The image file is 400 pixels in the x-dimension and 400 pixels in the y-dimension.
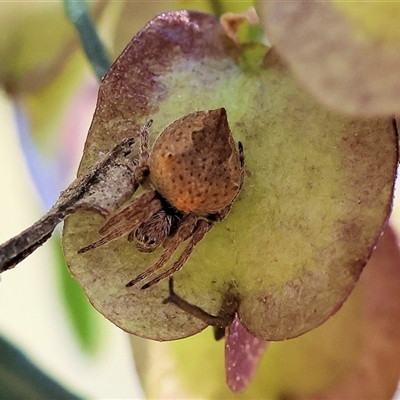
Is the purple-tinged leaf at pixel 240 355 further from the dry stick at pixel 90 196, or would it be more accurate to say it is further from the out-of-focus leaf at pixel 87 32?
the out-of-focus leaf at pixel 87 32

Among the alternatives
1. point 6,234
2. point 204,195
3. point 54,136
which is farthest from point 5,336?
point 204,195

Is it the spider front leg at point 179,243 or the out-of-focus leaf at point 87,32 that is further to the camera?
the out-of-focus leaf at point 87,32

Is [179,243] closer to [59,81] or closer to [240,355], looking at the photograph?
[240,355]

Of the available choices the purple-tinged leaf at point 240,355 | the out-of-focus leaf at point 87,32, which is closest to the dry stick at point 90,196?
the purple-tinged leaf at point 240,355

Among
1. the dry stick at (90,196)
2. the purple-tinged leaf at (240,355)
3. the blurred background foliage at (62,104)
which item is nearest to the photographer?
the dry stick at (90,196)

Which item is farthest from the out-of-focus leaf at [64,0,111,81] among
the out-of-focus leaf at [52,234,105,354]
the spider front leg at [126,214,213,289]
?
the spider front leg at [126,214,213,289]

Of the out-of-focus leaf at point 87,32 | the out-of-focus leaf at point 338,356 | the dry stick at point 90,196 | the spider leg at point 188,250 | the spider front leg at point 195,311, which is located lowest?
the out-of-focus leaf at point 338,356

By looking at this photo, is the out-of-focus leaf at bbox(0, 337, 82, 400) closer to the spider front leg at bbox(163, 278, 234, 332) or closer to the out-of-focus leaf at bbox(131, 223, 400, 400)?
the out-of-focus leaf at bbox(131, 223, 400, 400)

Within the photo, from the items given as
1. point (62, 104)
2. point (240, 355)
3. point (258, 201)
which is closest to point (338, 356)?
point (240, 355)
